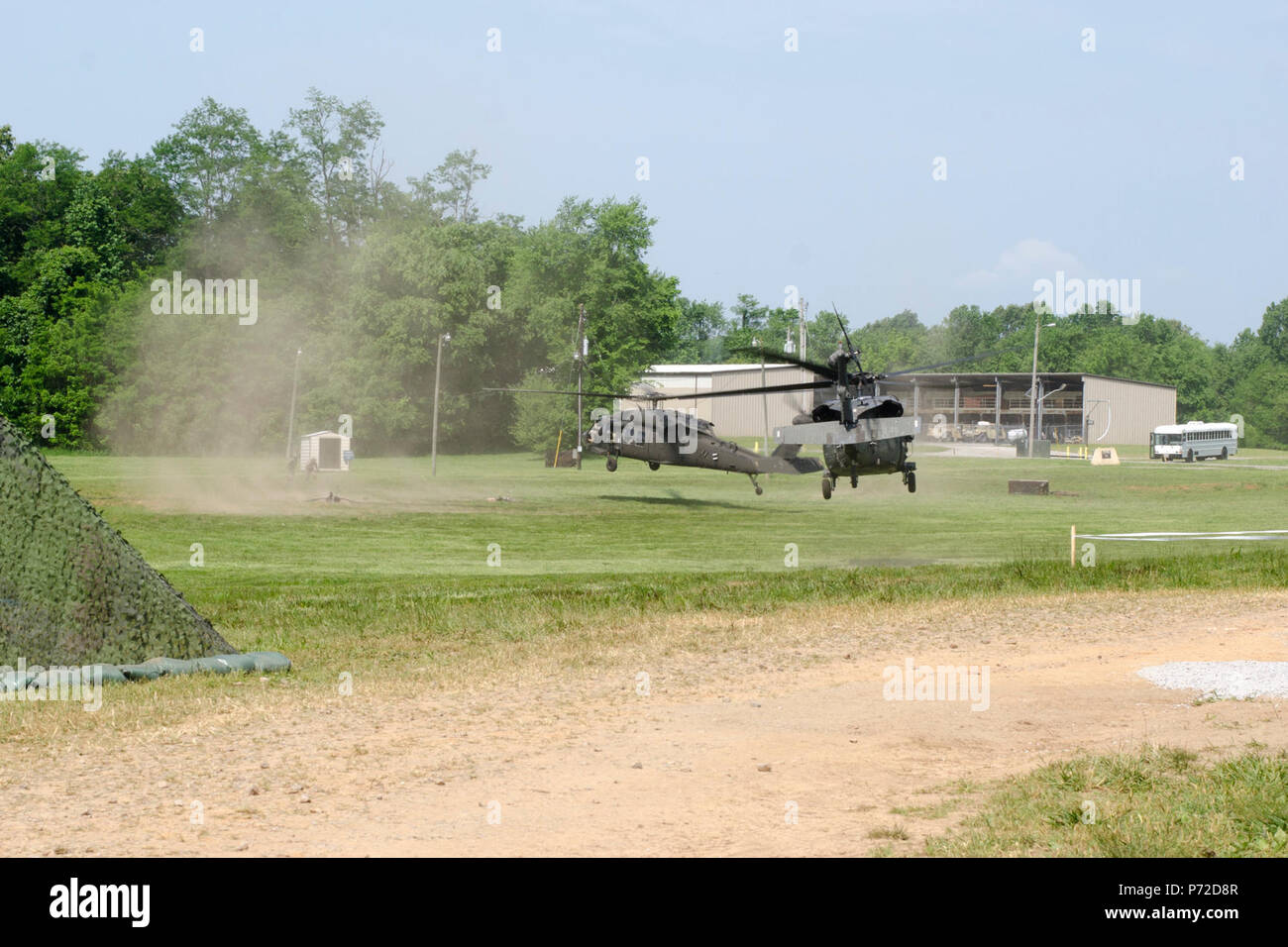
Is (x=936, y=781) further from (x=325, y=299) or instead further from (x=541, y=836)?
(x=325, y=299)

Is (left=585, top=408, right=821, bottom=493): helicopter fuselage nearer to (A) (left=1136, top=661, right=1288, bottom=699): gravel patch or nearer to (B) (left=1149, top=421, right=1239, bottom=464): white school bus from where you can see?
(A) (left=1136, top=661, right=1288, bottom=699): gravel patch

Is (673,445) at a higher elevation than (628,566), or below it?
higher

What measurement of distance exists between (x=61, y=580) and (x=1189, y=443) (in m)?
88.6

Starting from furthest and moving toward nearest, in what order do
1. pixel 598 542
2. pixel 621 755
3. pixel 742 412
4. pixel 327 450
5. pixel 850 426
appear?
pixel 742 412 → pixel 327 450 → pixel 598 542 → pixel 850 426 → pixel 621 755

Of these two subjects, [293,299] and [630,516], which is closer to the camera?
[630,516]

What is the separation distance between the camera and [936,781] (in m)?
10.4

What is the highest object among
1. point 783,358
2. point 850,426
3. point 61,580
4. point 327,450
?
point 783,358

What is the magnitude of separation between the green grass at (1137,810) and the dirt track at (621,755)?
0.45 metres

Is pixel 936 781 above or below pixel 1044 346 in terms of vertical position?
below

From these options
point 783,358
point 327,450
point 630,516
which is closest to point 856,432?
point 783,358

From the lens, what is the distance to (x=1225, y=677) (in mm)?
14438

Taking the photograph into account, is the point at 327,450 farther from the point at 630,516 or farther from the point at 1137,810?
the point at 1137,810

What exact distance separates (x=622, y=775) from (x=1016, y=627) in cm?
1012
